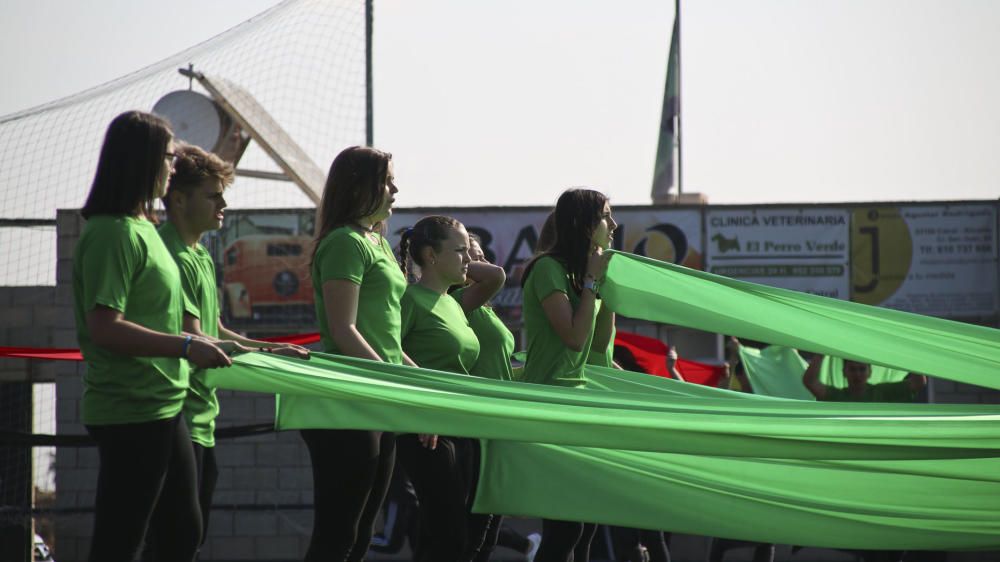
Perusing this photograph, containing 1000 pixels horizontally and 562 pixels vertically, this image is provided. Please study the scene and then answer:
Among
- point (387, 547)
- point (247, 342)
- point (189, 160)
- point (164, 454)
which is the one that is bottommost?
point (387, 547)

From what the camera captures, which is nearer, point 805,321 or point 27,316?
point 805,321

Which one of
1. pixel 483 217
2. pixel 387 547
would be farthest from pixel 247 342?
pixel 483 217

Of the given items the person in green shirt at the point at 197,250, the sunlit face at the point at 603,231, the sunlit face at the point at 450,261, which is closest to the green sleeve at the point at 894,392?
the sunlit face at the point at 603,231

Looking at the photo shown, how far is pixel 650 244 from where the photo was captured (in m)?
13.5

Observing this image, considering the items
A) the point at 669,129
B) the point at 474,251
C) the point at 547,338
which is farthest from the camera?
the point at 669,129

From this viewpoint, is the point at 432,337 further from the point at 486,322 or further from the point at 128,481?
the point at 128,481

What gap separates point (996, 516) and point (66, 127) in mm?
10253

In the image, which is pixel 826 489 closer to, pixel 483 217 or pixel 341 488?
pixel 341 488

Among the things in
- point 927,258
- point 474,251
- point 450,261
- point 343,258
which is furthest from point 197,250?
point 927,258

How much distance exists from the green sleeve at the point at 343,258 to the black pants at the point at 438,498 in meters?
0.74

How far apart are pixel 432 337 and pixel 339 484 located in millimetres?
1155

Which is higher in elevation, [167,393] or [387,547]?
[167,393]

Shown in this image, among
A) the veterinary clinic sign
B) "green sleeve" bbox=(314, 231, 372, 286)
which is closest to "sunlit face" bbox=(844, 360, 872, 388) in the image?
"green sleeve" bbox=(314, 231, 372, 286)

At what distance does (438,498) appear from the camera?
189 inches
